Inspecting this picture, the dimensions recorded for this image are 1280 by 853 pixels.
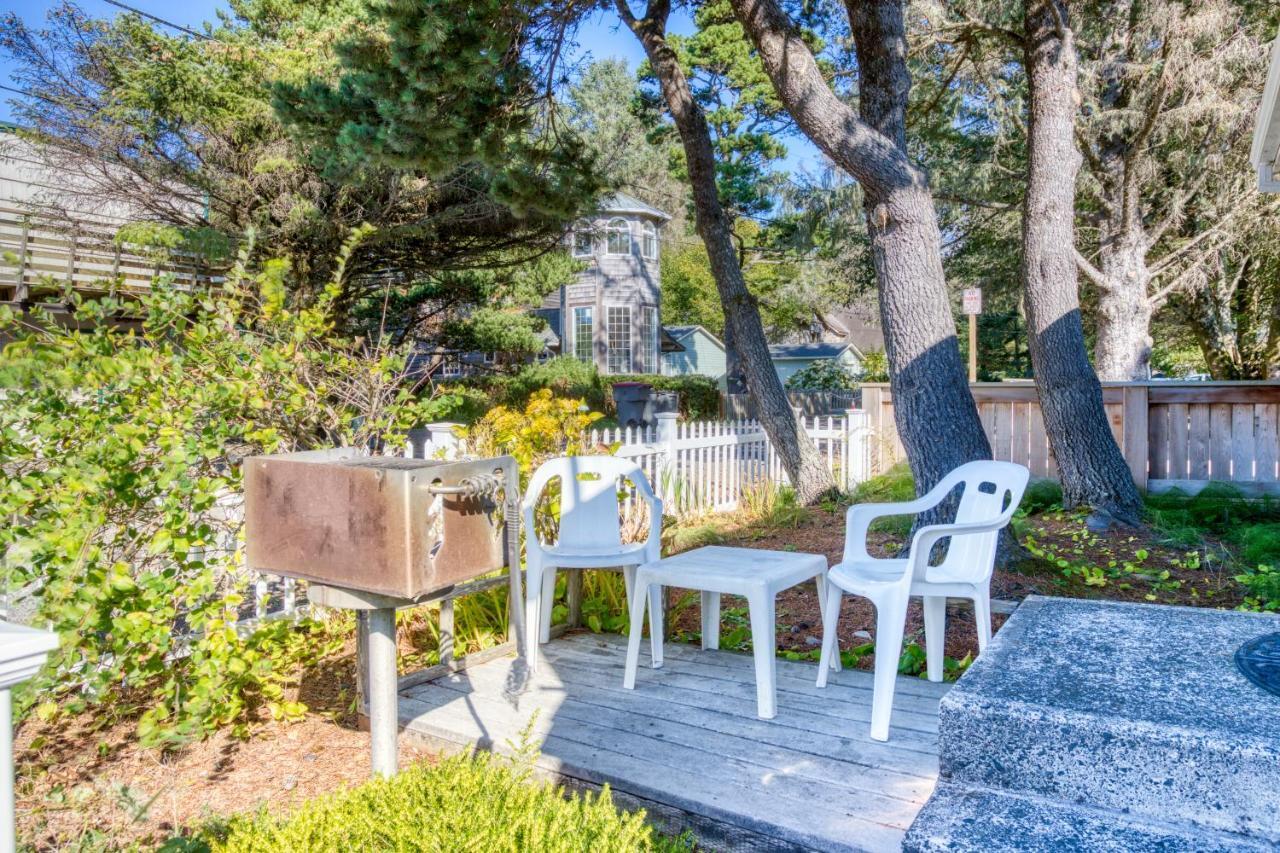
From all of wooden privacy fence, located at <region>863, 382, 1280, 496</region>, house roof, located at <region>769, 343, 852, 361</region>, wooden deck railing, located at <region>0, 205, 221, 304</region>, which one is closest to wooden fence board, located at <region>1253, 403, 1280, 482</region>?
wooden privacy fence, located at <region>863, 382, 1280, 496</region>

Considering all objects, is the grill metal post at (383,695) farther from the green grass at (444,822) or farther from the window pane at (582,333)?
the window pane at (582,333)

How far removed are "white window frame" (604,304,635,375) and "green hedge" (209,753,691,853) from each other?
21.6 metres

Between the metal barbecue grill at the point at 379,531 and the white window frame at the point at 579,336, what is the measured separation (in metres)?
21.3

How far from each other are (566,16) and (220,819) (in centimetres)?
547

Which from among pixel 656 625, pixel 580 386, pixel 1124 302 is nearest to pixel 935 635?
pixel 656 625

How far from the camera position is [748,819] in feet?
6.64

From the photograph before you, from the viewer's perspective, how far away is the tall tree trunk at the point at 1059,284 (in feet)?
18.2

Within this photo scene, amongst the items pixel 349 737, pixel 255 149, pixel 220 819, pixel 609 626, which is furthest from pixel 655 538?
pixel 255 149

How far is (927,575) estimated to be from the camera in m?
2.84

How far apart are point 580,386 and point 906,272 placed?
531 inches

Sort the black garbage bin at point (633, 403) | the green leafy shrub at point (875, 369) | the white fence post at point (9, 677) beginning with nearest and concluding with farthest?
1. the white fence post at point (9, 677)
2. the black garbage bin at point (633, 403)
3. the green leafy shrub at point (875, 369)

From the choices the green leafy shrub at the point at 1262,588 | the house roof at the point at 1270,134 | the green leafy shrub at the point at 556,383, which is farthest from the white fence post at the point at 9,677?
the green leafy shrub at the point at 556,383

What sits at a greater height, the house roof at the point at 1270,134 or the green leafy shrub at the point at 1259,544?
the house roof at the point at 1270,134

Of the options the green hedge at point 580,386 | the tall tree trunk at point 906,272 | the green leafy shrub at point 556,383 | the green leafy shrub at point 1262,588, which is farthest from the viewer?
the green leafy shrub at point 556,383
